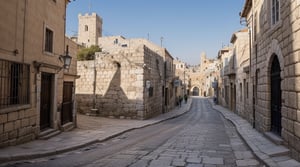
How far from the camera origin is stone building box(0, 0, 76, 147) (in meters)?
7.53

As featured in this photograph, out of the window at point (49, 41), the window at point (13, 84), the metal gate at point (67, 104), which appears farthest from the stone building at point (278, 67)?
the metal gate at point (67, 104)

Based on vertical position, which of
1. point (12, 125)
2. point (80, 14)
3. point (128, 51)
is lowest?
point (12, 125)

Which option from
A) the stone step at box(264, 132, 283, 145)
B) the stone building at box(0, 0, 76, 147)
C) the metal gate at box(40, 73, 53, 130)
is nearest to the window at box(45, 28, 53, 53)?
the stone building at box(0, 0, 76, 147)

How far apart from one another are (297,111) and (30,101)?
25.1 ft

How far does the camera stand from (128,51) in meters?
17.9

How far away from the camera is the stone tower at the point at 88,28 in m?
63.2

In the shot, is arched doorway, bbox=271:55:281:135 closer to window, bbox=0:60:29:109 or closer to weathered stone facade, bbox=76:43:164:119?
window, bbox=0:60:29:109

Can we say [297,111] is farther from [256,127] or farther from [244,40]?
[244,40]

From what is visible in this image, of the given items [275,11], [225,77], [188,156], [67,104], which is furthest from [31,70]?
[225,77]

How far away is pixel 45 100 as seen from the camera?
1036 cm

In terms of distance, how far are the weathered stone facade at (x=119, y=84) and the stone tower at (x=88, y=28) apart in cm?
4565

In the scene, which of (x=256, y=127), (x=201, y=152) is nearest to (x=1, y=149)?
(x=201, y=152)

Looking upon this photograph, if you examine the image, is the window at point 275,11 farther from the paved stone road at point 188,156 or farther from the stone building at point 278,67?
the paved stone road at point 188,156

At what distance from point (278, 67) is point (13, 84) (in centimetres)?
803
